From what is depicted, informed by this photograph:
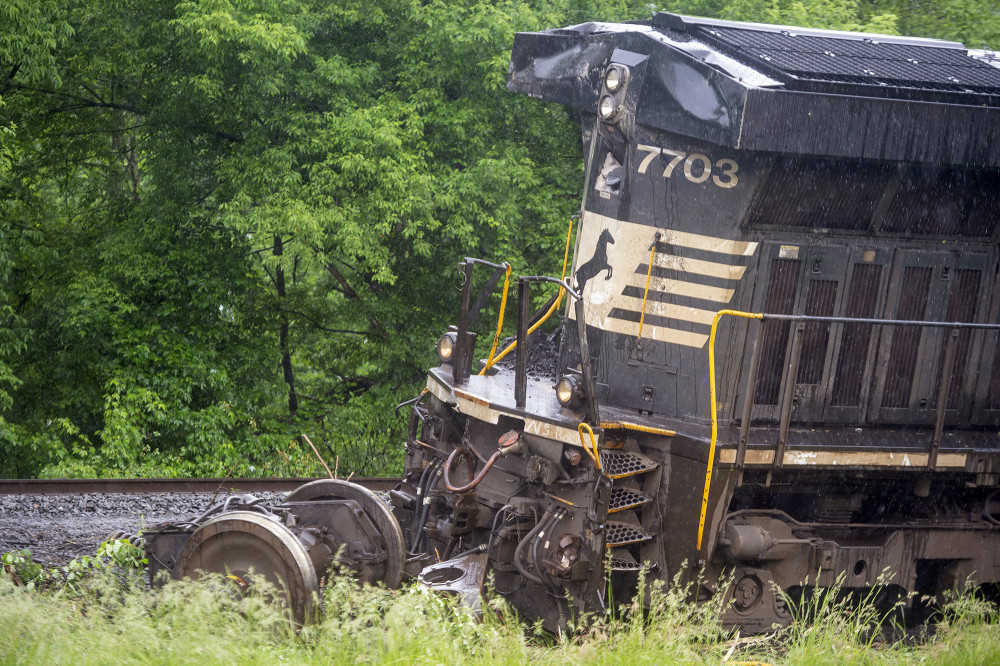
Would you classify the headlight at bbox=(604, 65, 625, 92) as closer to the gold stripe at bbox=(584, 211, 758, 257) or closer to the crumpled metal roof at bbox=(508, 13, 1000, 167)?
the crumpled metal roof at bbox=(508, 13, 1000, 167)

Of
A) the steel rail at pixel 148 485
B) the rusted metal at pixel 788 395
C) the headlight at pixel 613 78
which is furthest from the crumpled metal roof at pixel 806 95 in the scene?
the steel rail at pixel 148 485

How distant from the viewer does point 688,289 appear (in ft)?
21.1

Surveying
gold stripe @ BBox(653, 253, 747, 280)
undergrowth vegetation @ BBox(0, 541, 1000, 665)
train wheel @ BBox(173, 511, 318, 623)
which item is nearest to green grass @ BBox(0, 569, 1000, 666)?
undergrowth vegetation @ BBox(0, 541, 1000, 665)

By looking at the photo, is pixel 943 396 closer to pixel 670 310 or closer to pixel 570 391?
pixel 670 310

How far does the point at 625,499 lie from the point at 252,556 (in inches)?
89.6

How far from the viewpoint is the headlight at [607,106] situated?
6480 millimetres

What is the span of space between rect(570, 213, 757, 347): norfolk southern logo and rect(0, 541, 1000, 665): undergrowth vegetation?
70.5 inches

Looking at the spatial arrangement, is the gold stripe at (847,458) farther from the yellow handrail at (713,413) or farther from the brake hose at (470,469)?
the brake hose at (470,469)

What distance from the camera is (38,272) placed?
1316 cm

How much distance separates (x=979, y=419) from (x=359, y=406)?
8396 millimetres

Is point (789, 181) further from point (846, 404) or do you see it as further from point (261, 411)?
point (261, 411)

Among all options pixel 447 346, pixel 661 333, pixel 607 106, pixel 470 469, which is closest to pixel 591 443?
pixel 661 333

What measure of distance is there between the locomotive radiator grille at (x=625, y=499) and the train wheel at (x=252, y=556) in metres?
1.85

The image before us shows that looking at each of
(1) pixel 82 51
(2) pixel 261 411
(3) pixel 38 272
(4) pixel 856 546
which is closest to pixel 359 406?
(2) pixel 261 411
